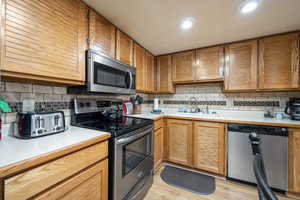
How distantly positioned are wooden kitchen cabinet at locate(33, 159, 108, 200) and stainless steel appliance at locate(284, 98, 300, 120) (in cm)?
243

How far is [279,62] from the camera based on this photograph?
5.99 ft

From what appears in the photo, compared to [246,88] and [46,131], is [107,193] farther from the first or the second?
[246,88]

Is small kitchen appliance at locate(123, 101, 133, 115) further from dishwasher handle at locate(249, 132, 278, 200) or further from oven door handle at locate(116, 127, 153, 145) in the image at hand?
dishwasher handle at locate(249, 132, 278, 200)

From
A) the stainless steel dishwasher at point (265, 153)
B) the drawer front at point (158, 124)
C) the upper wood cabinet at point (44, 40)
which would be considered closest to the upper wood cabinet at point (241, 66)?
the stainless steel dishwasher at point (265, 153)

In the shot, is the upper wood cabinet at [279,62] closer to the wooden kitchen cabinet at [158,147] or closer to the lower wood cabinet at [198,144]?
the lower wood cabinet at [198,144]

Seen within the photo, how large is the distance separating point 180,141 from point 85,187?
1577 mm

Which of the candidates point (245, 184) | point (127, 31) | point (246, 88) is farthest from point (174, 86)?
point (245, 184)

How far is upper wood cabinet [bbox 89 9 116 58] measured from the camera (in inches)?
52.1

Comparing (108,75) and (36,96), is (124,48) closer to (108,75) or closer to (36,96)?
(108,75)

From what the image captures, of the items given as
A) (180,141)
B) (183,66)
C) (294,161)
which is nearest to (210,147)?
(180,141)

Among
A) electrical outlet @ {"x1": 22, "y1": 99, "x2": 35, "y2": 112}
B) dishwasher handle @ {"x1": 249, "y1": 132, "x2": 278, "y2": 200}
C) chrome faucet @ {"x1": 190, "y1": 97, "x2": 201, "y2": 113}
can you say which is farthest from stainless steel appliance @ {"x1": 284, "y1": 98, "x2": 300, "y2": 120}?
electrical outlet @ {"x1": 22, "y1": 99, "x2": 35, "y2": 112}

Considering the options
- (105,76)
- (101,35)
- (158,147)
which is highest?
(101,35)

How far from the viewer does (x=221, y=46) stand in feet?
7.13

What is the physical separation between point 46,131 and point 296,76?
300 cm
